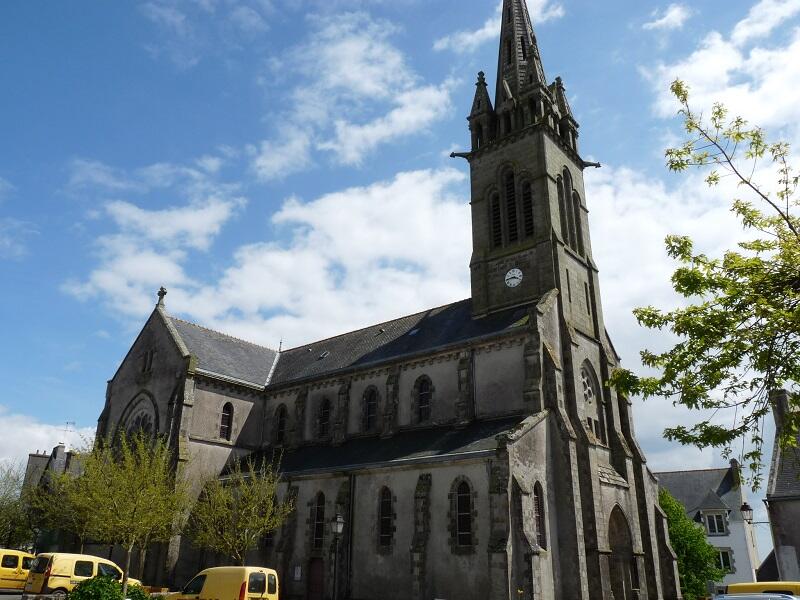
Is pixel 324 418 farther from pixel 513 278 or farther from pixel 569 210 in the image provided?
pixel 569 210

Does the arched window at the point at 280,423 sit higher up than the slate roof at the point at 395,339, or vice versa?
the slate roof at the point at 395,339

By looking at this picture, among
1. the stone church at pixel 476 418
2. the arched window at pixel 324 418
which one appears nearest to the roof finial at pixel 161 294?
the stone church at pixel 476 418

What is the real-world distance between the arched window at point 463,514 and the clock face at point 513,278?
1135 centimetres

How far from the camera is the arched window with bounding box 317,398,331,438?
3319 cm

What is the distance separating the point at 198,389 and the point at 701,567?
104ft

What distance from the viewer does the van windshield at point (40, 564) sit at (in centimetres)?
2184

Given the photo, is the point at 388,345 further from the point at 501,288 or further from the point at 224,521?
the point at 224,521

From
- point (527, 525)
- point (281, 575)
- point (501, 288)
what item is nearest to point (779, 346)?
point (527, 525)

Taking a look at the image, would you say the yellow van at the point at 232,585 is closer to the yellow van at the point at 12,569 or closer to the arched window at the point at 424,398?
the arched window at the point at 424,398

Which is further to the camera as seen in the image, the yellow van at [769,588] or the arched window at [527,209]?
the arched window at [527,209]

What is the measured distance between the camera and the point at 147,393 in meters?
35.7

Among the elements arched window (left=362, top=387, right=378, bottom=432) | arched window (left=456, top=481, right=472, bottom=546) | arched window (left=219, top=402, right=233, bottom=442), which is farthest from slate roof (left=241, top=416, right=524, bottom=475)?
arched window (left=219, top=402, right=233, bottom=442)

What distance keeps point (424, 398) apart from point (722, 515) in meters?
35.2

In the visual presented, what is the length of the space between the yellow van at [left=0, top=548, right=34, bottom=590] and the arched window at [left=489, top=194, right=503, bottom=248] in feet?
86.1
